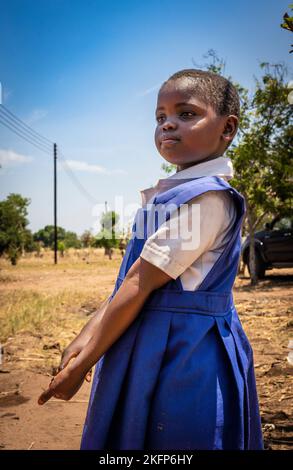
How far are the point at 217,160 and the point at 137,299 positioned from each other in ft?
1.63

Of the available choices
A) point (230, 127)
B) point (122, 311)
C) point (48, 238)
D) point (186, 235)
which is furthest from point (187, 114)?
point (48, 238)

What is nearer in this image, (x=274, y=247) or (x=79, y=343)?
(x=79, y=343)

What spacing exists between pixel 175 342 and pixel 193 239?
0.28 m

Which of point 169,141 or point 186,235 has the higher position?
point 169,141

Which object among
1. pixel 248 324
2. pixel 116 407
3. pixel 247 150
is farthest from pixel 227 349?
pixel 247 150

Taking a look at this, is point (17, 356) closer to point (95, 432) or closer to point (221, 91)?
point (95, 432)

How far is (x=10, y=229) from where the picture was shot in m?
20.0

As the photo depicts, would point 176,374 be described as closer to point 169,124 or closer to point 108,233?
point 169,124

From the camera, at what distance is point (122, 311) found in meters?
1.06

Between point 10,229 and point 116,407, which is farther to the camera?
point 10,229

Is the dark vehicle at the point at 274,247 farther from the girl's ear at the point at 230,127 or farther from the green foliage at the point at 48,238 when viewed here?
the green foliage at the point at 48,238

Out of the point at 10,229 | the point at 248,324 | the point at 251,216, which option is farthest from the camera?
the point at 10,229

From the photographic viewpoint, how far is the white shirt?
41.1 inches

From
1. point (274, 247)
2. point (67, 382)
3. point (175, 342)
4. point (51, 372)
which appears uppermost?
point (274, 247)
